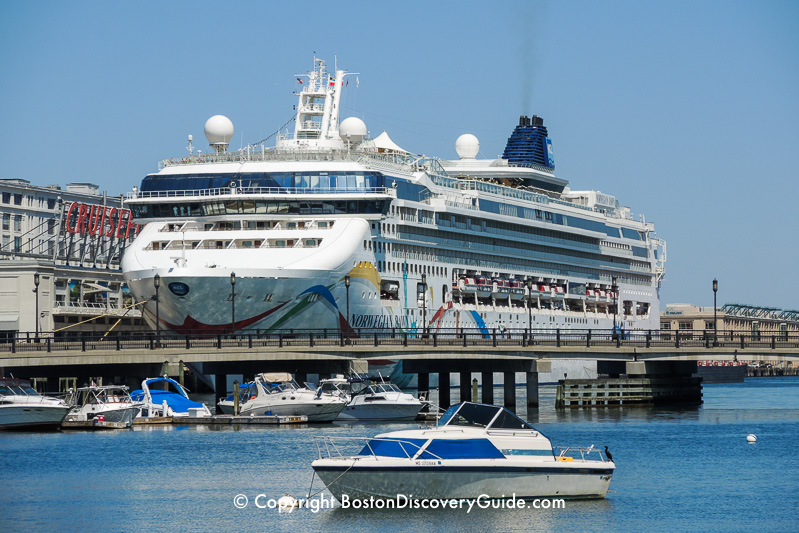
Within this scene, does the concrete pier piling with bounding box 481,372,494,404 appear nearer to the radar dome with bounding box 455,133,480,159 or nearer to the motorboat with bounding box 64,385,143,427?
the motorboat with bounding box 64,385,143,427

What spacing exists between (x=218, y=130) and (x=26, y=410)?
40.1m

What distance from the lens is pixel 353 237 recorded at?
89500 millimetres

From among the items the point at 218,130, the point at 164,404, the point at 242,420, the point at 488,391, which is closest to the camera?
the point at 242,420

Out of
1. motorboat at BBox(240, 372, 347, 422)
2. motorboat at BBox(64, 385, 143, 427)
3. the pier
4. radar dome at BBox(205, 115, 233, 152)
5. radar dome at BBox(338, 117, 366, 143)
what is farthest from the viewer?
radar dome at BBox(338, 117, 366, 143)

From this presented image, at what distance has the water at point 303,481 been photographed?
38.7 metres

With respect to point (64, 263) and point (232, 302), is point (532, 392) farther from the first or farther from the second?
point (64, 263)

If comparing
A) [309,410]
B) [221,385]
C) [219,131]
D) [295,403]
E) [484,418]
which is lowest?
[309,410]

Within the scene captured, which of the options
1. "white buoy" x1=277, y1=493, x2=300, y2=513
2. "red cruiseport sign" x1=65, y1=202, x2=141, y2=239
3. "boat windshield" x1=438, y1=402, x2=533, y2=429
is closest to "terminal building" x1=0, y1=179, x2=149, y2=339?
"red cruiseport sign" x1=65, y1=202, x2=141, y2=239

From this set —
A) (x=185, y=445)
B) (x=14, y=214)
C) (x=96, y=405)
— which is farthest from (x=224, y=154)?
(x=14, y=214)

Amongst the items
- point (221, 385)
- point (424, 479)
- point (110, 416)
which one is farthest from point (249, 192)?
point (424, 479)

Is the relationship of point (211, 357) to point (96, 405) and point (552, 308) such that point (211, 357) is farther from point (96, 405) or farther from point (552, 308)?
point (552, 308)

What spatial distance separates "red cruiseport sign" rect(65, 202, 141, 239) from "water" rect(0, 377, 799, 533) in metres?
60.4

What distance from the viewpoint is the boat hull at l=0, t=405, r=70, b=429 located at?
63.9m

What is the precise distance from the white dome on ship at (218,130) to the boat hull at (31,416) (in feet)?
127
